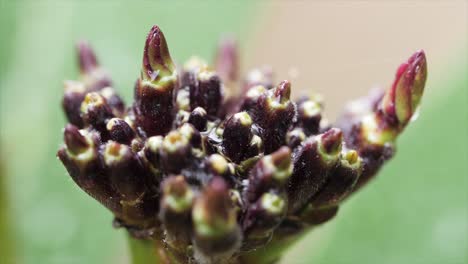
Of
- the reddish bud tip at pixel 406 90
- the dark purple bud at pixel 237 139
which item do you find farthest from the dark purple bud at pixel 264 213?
the reddish bud tip at pixel 406 90

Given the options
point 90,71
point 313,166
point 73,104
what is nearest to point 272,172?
point 313,166

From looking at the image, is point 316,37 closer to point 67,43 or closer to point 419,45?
point 419,45

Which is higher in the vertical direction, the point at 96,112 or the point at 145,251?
the point at 96,112

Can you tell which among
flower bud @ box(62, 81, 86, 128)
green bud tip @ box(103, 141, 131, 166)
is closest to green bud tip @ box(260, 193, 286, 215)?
green bud tip @ box(103, 141, 131, 166)

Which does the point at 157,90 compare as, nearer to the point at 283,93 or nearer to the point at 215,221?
the point at 283,93

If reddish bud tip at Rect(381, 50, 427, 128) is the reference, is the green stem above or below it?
below

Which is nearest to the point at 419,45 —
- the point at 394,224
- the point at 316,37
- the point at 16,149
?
the point at 316,37

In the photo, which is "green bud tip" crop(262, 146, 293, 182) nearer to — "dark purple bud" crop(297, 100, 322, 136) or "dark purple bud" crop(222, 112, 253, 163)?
"dark purple bud" crop(222, 112, 253, 163)
